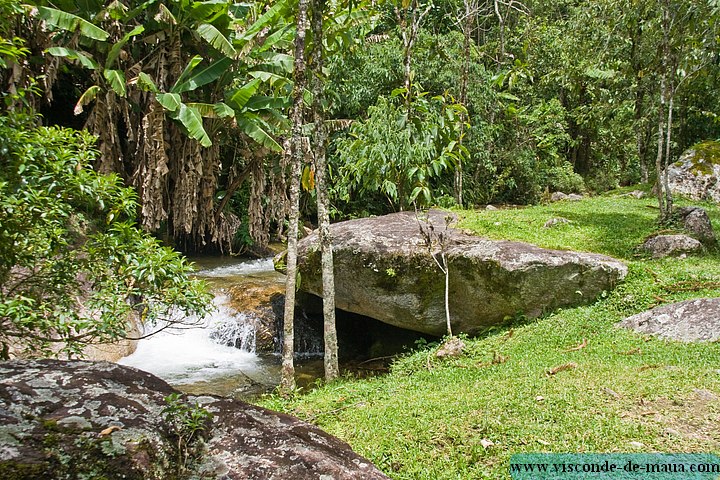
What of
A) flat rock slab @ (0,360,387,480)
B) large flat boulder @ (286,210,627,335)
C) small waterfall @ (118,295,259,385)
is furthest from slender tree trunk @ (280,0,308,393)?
flat rock slab @ (0,360,387,480)

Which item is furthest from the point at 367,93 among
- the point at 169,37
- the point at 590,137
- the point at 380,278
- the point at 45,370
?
the point at 45,370

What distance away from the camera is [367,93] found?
16594 millimetres

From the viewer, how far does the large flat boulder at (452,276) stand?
332 inches

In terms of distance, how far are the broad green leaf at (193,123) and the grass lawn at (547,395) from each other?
5367mm

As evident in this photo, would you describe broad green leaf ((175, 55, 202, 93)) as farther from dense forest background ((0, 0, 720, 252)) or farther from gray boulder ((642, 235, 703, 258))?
gray boulder ((642, 235, 703, 258))

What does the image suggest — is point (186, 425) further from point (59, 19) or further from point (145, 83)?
point (59, 19)

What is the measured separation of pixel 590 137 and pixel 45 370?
83.1 feet

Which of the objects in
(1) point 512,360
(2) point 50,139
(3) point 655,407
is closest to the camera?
(2) point 50,139

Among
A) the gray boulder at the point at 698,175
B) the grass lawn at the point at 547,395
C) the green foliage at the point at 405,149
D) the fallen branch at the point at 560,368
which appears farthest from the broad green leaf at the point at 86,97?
the gray boulder at the point at 698,175

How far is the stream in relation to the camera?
8844 millimetres

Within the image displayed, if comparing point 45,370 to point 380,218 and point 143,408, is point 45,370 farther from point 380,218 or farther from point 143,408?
point 380,218

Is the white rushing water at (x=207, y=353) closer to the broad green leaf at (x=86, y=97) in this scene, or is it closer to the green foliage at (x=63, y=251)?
the green foliage at (x=63, y=251)

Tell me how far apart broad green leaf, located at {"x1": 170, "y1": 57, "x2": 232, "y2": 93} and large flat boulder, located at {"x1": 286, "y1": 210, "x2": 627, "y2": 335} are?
4206mm

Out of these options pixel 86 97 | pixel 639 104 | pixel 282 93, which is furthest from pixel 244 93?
pixel 639 104
